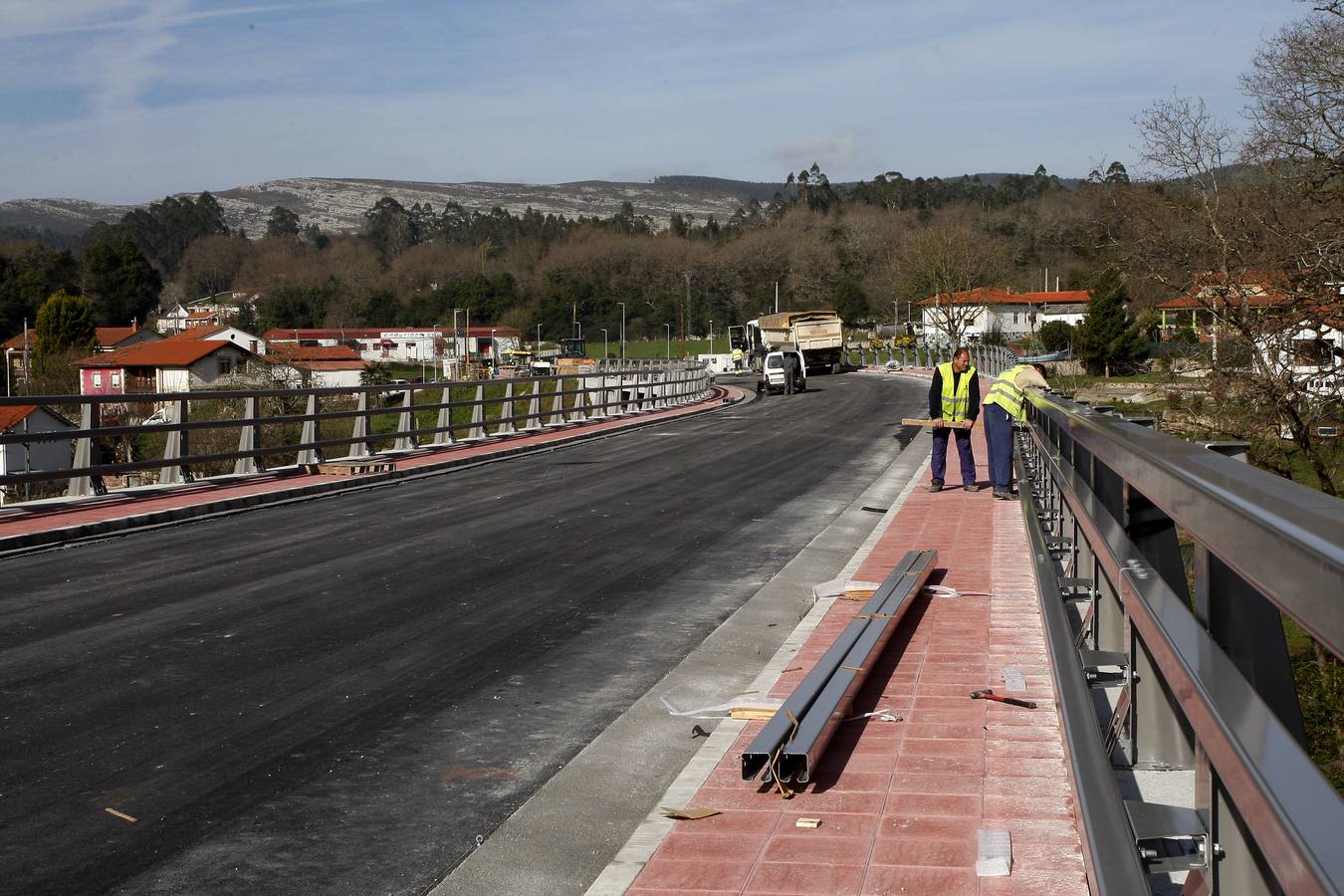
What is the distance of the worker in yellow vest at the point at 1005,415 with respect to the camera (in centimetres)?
1438

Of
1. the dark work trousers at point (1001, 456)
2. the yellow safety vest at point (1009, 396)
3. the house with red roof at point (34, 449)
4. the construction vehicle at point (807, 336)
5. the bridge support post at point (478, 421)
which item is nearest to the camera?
the yellow safety vest at point (1009, 396)

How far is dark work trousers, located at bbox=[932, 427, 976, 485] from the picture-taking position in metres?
16.6

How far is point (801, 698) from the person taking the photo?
610cm

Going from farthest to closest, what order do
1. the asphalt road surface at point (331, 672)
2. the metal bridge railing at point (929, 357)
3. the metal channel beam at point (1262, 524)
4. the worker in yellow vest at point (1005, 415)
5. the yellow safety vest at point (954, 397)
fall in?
the metal bridge railing at point (929, 357), the yellow safety vest at point (954, 397), the worker in yellow vest at point (1005, 415), the asphalt road surface at point (331, 672), the metal channel beam at point (1262, 524)

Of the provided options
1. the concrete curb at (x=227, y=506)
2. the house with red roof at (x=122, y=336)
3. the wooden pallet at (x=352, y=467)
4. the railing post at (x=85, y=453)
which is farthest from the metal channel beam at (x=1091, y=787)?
the house with red roof at (x=122, y=336)

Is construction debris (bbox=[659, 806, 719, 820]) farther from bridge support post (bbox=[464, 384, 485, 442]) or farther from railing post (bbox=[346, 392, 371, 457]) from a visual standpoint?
bridge support post (bbox=[464, 384, 485, 442])

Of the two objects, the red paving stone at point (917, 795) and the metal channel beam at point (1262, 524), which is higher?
the metal channel beam at point (1262, 524)

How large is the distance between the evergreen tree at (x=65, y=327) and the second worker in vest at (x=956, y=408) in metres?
105

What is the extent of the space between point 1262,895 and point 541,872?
303 cm

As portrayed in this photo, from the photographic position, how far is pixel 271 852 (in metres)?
4.88

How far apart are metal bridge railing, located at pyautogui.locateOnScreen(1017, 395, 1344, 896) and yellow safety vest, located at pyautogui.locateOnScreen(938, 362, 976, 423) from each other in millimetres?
11722

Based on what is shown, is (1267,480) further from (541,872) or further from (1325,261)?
(1325,261)

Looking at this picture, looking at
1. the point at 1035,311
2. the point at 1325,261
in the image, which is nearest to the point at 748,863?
the point at 1325,261

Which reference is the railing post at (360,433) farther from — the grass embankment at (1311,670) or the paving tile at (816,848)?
the paving tile at (816,848)
